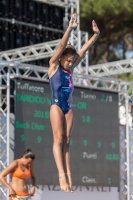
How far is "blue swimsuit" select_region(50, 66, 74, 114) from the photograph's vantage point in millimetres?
5320

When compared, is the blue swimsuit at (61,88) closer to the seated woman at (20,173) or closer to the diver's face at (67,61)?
the diver's face at (67,61)

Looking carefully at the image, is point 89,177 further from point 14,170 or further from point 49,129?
point 14,170

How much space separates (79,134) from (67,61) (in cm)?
849

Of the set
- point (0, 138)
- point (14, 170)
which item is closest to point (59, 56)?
point (14, 170)

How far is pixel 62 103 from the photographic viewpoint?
5.34m

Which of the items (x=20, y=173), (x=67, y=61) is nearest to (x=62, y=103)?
(x=67, y=61)

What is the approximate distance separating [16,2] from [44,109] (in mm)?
8148

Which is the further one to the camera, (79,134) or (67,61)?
(79,134)

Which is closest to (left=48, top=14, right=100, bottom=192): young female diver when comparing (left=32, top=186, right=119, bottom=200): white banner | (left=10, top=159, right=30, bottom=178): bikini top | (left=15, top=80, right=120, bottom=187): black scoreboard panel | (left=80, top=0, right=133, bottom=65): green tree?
(left=10, top=159, right=30, bottom=178): bikini top

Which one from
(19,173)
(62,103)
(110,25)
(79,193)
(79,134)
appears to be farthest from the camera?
(110,25)

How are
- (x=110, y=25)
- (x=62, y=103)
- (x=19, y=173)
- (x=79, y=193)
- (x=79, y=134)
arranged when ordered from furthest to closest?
(x=110, y=25) → (x=79, y=193) → (x=79, y=134) → (x=19, y=173) → (x=62, y=103)

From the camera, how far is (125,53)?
34188 mm

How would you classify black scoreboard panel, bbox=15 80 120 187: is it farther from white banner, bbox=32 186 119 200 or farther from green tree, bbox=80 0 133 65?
green tree, bbox=80 0 133 65

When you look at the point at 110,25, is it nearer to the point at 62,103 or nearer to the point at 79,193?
the point at 79,193
